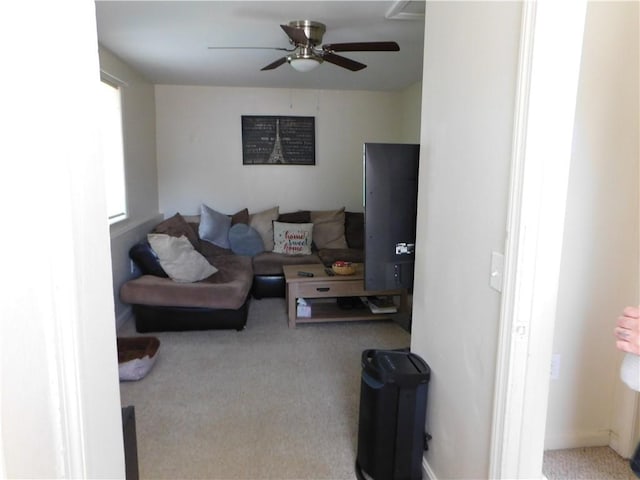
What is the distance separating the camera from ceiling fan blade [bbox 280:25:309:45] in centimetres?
259

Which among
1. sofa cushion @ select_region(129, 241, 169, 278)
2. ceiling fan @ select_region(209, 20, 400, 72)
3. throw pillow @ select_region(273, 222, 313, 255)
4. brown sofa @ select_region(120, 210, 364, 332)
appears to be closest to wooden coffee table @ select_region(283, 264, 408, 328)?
brown sofa @ select_region(120, 210, 364, 332)

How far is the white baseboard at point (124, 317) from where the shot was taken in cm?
379

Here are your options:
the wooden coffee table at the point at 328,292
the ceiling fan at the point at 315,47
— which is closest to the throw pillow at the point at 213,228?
the wooden coffee table at the point at 328,292

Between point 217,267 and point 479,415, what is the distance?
318cm

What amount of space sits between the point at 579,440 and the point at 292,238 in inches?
132

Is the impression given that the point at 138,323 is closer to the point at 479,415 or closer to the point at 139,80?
the point at 139,80

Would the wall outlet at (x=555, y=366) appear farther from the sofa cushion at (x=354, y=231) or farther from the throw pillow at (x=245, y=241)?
the throw pillow at (x=245, y=241)

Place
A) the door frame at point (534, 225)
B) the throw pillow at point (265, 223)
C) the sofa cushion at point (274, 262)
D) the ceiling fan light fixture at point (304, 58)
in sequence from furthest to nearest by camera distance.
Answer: the throw pillow at point (265, 223)
the sofa cushion at point (274, 262)
the ceiling fan light fixture at point (304, 58)
the door frame at point (534, 225)

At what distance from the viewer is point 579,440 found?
7.21 ft

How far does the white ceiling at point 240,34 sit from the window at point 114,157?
389mm

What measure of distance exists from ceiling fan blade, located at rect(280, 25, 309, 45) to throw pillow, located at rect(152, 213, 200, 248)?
7.91 ft

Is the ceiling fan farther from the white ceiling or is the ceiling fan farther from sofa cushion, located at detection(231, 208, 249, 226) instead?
sofa cushion, located at detection(231, 208, 249, 226)

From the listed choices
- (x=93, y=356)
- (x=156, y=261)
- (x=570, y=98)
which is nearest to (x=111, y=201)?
(x=156, y=261)

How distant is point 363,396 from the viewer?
1891mm
